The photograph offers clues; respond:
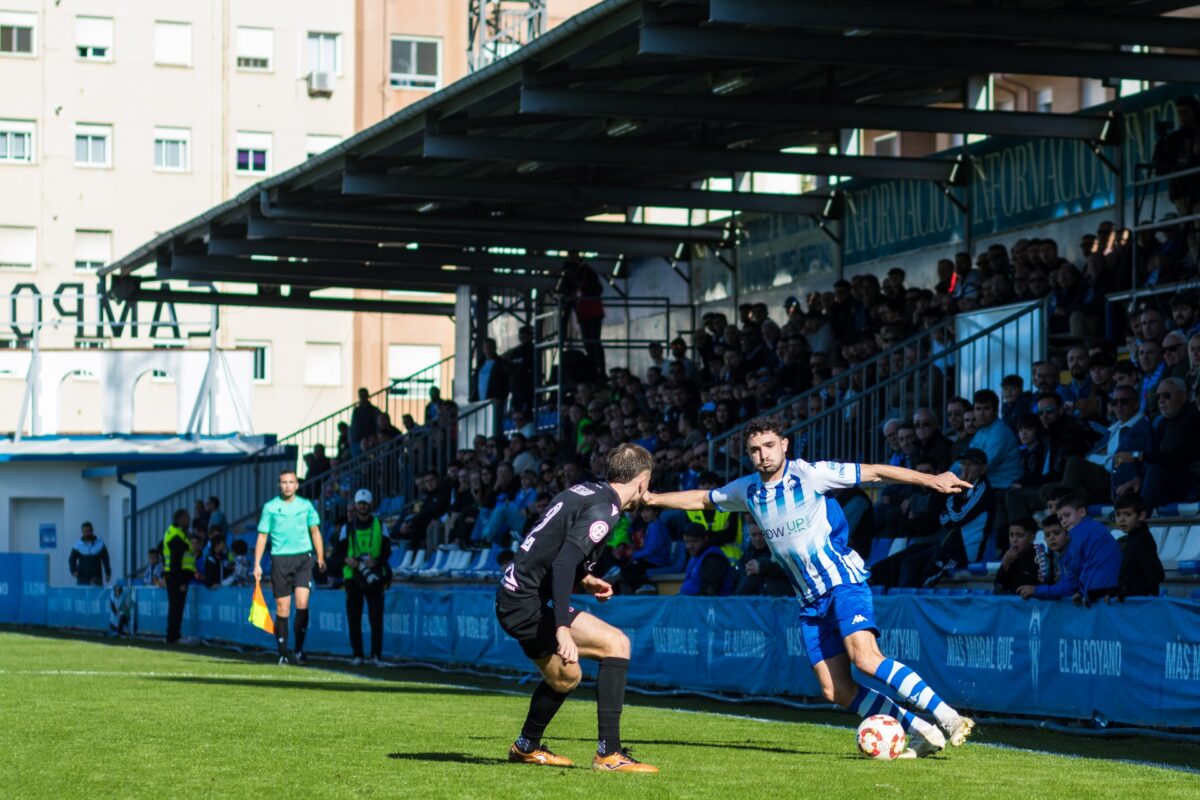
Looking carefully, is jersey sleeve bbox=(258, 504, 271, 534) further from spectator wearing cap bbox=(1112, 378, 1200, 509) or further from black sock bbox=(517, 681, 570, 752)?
black sock bbox=(517, 681, 570, 752)

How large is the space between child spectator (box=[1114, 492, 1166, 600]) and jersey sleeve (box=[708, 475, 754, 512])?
3.74 m

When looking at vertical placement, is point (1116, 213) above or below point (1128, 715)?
above

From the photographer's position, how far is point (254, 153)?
2475 inches

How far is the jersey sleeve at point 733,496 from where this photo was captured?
11266 millimetres

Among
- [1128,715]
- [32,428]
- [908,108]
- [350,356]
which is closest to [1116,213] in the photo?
[908,108]

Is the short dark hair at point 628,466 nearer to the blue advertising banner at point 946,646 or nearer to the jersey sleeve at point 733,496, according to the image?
the jersey sleeve at point 733,496

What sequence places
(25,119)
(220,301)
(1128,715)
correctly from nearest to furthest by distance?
(1128,715) < (220,301) < (25,119)

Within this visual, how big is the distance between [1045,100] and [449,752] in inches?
607

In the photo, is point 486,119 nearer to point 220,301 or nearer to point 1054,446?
point 1054,446

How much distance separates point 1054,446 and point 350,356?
157 feet

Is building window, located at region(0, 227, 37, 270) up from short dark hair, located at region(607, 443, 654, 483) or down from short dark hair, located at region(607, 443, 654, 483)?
up

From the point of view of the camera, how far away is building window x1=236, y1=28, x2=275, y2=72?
62.7 metres

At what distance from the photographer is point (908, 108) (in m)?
22.2

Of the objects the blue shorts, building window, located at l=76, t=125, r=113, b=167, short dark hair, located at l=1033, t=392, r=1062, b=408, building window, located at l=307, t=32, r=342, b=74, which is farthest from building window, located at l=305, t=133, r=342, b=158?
the blue shorts
